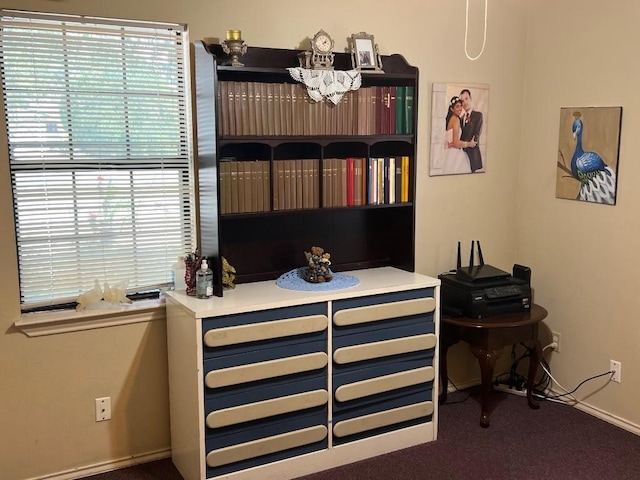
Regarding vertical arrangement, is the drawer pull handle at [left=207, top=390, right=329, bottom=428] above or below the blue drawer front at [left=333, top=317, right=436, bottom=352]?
below

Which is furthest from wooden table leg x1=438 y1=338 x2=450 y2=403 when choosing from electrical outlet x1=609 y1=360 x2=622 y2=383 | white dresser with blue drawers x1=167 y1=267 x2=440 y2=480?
electrical outlet x1=609 y1=360 x2=622 y2=383

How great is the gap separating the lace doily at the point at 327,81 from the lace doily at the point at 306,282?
828mm

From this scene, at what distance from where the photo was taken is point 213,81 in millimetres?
2752

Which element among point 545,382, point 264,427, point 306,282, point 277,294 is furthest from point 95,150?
point 545,382

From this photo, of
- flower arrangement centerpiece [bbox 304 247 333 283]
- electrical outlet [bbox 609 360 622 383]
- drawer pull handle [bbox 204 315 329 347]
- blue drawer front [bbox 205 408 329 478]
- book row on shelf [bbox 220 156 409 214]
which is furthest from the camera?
electrical outlet [bbox 609 360 622 383]

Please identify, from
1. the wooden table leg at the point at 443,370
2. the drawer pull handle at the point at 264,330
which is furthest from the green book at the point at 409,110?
the wooden table leg at the point at 443,370

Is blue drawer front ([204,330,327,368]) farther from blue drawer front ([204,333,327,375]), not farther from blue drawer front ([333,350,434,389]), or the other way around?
blue drawer front ([333,350,434,389])

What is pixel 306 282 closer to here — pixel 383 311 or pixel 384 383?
pixel 383 311

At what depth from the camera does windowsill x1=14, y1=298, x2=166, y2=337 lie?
2832 mm

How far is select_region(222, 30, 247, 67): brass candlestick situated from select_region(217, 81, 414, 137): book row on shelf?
0.10 metres

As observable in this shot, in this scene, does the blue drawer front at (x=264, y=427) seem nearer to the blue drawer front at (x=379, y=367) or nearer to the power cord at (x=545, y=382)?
the blue drawer front at (x=379, y=367)

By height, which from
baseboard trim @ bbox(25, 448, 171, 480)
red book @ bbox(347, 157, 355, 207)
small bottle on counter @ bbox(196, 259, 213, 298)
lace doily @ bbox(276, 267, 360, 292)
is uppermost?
red book @ bbox(347, 157, 355, 207)

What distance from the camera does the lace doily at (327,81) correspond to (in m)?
2.99

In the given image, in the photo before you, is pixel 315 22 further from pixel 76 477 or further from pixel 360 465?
pixel 76 477
